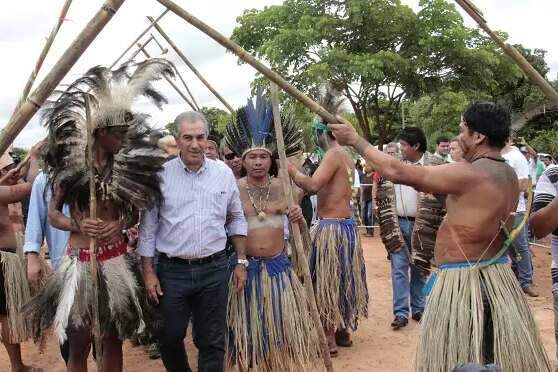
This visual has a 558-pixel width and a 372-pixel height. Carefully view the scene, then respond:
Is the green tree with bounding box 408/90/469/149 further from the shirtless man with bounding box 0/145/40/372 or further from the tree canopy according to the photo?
the shirtless man with bounding box 0/145/40/372

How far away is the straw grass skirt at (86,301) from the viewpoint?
330 centimetres

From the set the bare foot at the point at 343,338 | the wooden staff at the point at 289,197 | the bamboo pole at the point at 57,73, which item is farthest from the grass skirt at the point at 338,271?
the bamboo pole at the point at 57,73

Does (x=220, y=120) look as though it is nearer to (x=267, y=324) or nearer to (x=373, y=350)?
(x=373, y=350)

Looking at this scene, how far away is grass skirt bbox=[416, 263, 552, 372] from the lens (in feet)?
9.47

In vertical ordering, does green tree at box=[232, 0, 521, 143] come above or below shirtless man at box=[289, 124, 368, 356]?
above

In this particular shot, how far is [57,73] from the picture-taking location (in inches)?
65.9

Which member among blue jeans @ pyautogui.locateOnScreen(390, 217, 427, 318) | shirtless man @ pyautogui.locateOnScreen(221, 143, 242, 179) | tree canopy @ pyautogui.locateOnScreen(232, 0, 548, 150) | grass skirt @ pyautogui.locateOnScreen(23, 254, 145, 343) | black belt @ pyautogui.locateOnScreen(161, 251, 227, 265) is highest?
tree canopy @ pyautogui.locateOnScreen(232, 0, 548, 150)

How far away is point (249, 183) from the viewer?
436cm

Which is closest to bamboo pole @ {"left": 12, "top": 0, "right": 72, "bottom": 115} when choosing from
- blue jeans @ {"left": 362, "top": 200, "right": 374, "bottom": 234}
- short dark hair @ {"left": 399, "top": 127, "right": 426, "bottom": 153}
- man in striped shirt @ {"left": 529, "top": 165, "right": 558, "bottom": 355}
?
man in striped shirt @ {"left": 529, "top": 165, "right": 558, "bottom": 355}

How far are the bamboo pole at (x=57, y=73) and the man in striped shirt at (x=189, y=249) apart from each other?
1893 millimetres

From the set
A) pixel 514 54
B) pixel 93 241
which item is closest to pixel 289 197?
pixel 93 241

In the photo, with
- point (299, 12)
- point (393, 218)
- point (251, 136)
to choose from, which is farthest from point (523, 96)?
point (251, 136)

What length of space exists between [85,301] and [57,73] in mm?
1968

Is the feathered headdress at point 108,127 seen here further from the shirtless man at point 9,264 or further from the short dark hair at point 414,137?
the short dark hair at point 414,137
